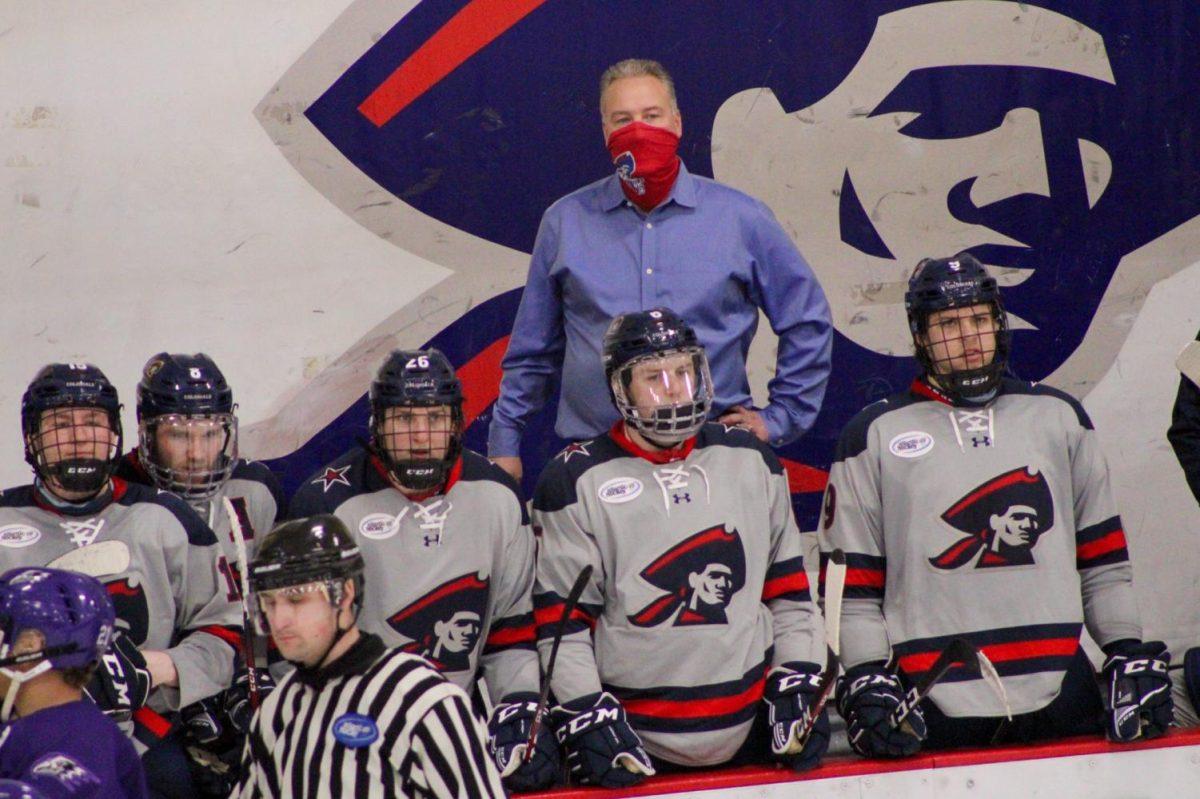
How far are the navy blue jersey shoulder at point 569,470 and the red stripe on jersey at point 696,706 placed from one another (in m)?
0.42

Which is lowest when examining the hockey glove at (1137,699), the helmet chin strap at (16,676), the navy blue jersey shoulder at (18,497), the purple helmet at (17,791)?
the hockey glove at (1137,699)

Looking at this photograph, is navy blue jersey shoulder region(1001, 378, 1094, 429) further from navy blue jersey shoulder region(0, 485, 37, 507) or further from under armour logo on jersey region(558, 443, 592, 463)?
navy blue jersey shoulder region(0, 485, 37, 507)

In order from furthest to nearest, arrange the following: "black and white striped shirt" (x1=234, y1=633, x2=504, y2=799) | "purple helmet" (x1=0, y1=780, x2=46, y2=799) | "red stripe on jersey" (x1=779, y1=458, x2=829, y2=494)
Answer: "red stripe on jersey" (x1=779, y1=458, x2=829, y2=494), "black and white striped shirt" (x1=234, y1=633, x2=504, y2=799), "purple helmet" (x1=0, y1=780, x2=46, y2=799)

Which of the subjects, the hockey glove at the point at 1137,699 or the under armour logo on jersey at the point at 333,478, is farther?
the under armour logo on jersey at the point at 333,478

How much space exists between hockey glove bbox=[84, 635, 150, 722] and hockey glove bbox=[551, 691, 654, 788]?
0.76 meters

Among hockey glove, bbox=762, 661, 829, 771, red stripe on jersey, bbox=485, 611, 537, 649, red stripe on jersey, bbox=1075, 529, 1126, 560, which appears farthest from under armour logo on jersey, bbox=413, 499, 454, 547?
red stripe on jersey, bbox=1075, 529, 1126, 560

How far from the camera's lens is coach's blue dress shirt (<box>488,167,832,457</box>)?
3582mm

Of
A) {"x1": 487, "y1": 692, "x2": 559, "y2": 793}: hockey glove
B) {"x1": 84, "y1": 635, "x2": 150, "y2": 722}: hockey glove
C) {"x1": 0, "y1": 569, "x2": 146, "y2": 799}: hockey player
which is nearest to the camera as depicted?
{"x1": 0, "y1": 569, "x2": 146, "y2": 799}: hockey player

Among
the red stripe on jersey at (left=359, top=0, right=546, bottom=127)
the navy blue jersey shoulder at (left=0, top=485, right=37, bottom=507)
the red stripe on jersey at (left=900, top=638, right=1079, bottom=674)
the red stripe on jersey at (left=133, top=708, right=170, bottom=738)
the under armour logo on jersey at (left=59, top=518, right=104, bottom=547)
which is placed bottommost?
the red stripe on jersey at (left=900, top=638, right=1079, bottom=674)

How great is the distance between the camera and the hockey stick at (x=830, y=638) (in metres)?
3.01

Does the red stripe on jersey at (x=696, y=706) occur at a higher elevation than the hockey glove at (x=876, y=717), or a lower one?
higher

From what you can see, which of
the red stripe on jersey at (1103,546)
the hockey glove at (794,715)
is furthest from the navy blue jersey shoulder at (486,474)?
the red stripe on jersey at (1103,546)

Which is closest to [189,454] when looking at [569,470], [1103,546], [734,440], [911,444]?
[569,470]

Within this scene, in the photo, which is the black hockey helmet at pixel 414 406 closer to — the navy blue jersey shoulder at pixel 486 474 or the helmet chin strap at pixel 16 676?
the navy blue jersey shoulder at pixel 486 474
